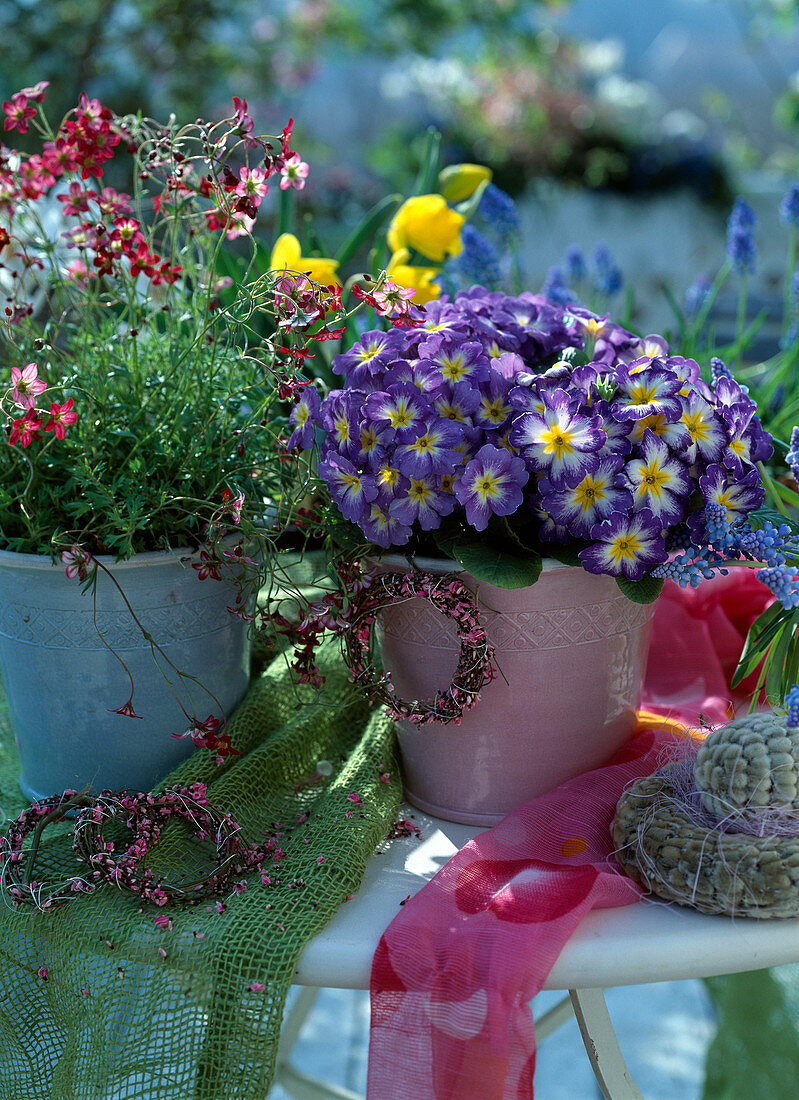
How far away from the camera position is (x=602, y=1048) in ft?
2.32

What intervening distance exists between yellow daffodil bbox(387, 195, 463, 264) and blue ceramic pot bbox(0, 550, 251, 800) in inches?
15.2

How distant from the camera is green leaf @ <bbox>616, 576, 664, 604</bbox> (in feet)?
2.08

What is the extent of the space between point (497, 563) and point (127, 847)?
12.7 inches

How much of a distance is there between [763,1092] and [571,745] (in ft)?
3.49

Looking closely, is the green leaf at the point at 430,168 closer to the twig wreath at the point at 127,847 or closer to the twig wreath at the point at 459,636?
the twig wreath at the point at 459,636

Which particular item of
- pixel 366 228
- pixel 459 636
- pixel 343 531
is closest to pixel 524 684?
pixel 459 636

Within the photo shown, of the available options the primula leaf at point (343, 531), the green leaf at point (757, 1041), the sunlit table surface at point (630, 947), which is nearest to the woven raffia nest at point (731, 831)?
the sunlit table surface at point (630, 947)

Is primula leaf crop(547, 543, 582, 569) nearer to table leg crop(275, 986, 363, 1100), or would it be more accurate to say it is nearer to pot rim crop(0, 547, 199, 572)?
pot rim crop(0, 547, 199, 572)

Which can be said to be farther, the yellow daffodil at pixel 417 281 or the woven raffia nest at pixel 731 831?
the yellow daffodil at pixel 417 281

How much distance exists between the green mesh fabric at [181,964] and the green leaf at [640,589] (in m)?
0.24

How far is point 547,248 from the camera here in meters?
4.56

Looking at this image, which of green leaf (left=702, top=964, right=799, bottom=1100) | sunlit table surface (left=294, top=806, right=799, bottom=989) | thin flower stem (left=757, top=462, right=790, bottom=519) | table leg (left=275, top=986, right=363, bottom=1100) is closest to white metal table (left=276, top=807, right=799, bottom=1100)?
sunlit table surface (left=294, top=806, right=799, bottom=989)

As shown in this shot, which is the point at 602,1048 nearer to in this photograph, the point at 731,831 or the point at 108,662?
the point at 731,831

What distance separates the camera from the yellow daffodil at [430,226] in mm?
870
